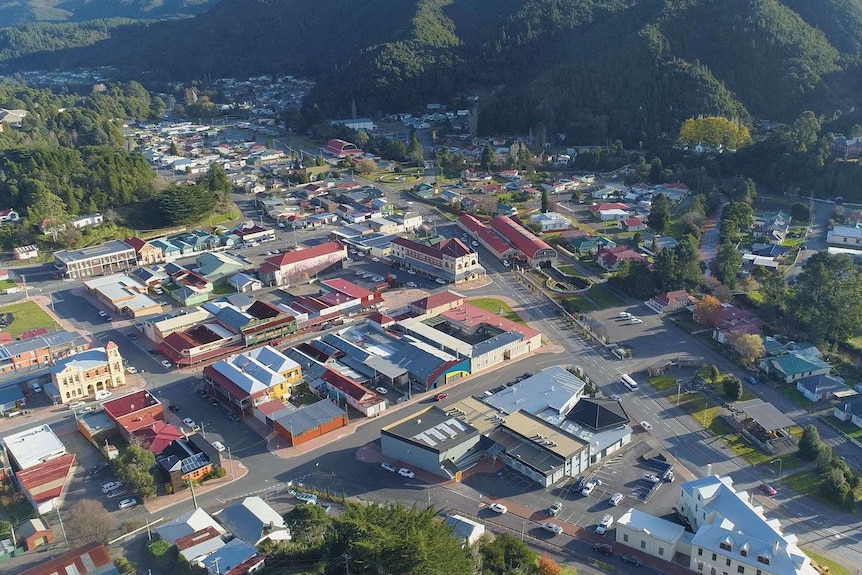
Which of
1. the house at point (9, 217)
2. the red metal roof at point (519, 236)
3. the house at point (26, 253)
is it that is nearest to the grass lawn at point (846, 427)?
the red metal roof at point (519, 236)

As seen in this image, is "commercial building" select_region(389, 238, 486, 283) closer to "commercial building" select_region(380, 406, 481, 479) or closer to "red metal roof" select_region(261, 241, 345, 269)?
"red metal roof" select_region(261, 241, 345, 269)

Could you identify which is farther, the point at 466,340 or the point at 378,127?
the point at 378,127

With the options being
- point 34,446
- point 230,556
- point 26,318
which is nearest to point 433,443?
point 230,556

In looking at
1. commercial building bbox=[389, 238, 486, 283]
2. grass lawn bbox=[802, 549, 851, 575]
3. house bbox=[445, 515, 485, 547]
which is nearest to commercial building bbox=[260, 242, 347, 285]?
commercial building bbox=[389, 238, 486, 283]

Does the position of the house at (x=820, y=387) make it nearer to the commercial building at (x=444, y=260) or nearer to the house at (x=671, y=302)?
the house at (x=671, y=302)

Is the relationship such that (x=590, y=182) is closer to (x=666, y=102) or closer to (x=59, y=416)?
(x=666, y=102)

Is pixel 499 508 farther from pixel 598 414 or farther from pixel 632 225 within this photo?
pixel 632 225

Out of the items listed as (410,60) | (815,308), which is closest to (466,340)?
(815,308)

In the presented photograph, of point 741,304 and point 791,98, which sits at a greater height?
point 791,98

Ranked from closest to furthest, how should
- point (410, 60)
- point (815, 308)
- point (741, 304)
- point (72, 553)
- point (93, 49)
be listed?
point (72, 553) < point (815, 308) < point (741, 304) < point (410, 60) < point (93, 49)
